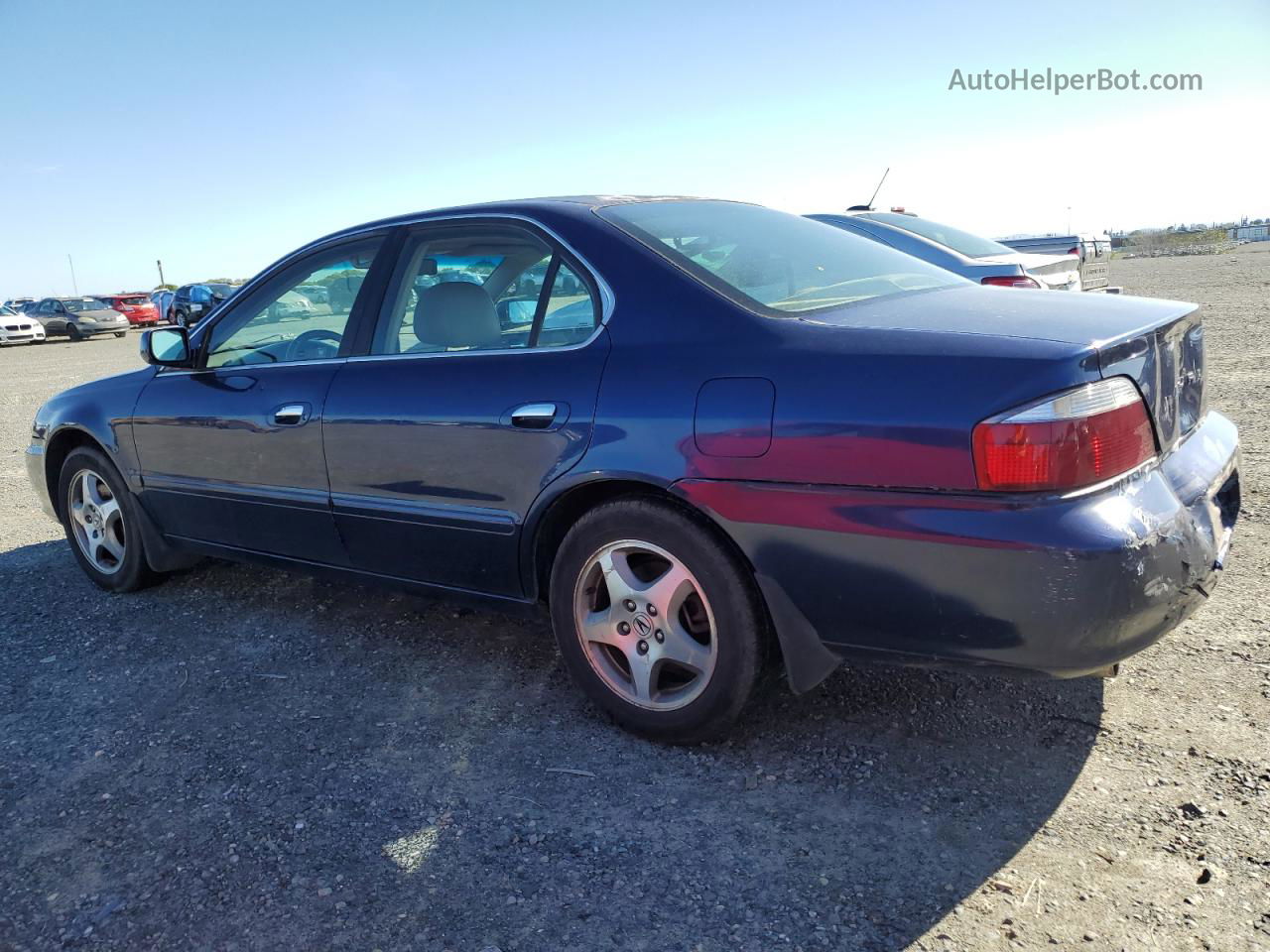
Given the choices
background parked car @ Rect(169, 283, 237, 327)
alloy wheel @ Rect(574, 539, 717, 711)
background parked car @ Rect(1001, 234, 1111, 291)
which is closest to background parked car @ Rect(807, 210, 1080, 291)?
background parked car @ Rect(1001, 234, 1111, 291)

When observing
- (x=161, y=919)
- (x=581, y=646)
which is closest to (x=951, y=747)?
(x=581, y=646)

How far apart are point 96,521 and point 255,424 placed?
1453 mm

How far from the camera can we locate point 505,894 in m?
2.20

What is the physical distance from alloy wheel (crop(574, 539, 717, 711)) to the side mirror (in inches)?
87.5

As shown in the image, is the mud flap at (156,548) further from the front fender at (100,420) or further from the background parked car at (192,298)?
the background parked car at (192,298)

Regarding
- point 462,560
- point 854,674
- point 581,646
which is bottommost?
point 854,674

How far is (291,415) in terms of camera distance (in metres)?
3.51

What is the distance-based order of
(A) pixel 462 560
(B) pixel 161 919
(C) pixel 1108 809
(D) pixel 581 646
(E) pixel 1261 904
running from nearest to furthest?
(E) pixel 1261 904 < (B) pixel 161 919 < (C) pixel 1108 809 < (D) pixel 581 646 < (A) pixel 462 560

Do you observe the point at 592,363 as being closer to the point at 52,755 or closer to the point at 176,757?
the point at 176,757

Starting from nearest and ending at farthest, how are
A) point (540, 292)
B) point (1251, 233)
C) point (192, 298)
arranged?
point (540, 292) → point (192, 298) → point (1251, 233)

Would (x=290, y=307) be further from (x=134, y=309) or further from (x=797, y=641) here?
(x=134, y=309)

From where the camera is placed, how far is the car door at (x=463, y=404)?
2854 mm

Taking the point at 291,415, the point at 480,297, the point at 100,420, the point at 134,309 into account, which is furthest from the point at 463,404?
the point at 134,309

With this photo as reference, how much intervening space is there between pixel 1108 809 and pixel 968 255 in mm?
5973
